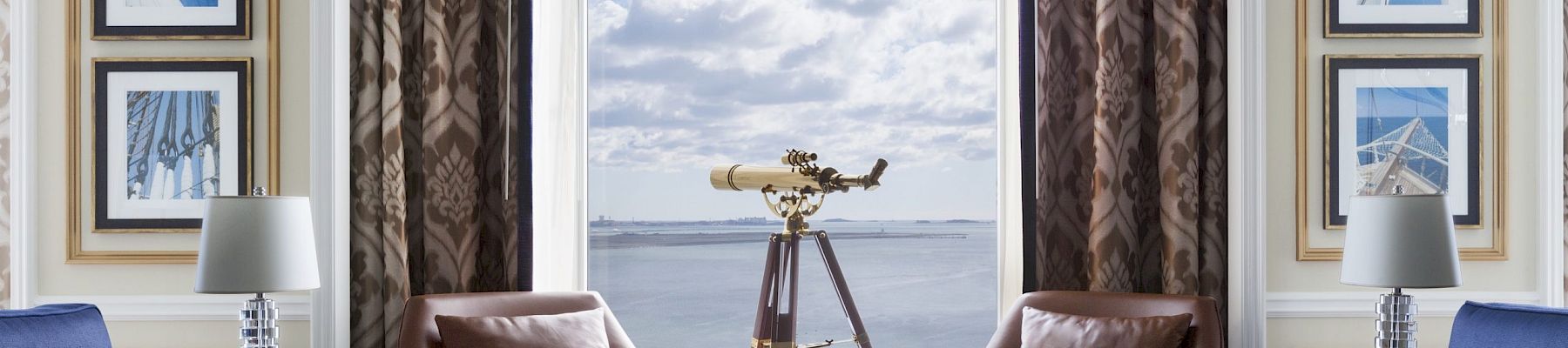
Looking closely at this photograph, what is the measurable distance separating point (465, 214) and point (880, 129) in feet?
3.90

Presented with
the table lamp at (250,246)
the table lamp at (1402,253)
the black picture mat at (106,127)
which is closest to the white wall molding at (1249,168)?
the table lamp at (1402,253)

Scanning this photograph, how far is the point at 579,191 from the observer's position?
9.84 ft

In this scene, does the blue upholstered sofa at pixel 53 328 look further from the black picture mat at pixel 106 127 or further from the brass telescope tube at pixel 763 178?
the brass telescope tube at pixel 763 178

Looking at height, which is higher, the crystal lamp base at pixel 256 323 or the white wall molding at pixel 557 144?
the white wall molding at pixel 557 144

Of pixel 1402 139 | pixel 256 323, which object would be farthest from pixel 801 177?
pixel 1402 139

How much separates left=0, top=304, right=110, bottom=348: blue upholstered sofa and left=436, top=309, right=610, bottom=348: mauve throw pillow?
671mm

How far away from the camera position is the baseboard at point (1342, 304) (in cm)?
272

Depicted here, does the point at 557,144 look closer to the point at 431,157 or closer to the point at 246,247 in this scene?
the point at 431,157

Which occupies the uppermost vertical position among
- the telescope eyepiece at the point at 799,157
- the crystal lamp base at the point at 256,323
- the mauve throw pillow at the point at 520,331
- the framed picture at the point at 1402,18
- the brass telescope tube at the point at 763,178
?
the framed picture at the point at 1402,18

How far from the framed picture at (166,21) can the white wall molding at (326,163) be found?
286mm

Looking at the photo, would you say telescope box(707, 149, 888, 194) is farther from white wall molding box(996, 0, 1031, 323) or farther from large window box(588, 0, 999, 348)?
white wall molding box(996, 0, 1031, 323)

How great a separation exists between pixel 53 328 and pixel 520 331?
0.89 meters

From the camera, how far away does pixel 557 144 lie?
2949 mm

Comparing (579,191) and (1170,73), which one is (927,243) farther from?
(579,191)
